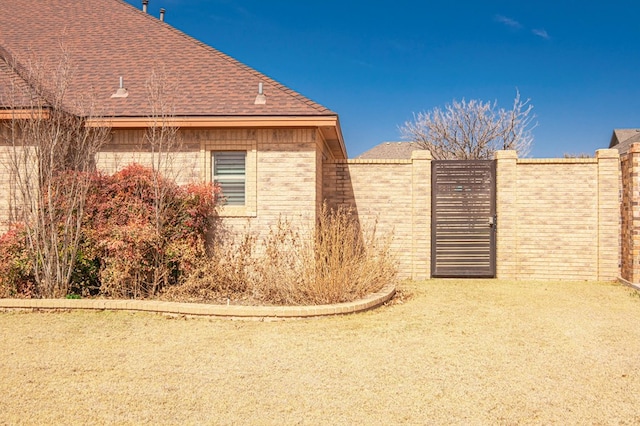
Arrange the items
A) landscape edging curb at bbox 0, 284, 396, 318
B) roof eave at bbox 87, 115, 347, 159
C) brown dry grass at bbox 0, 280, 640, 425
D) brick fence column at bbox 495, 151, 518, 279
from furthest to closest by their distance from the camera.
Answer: brick fence column at bbox 495, 151, 518, 279 < roof eave at bbox 87, 115, 347, 159 < landscape edging curb at bbox 0, 284, 396, 318 < brown dry grass at bbox 0, 280, 640, 425

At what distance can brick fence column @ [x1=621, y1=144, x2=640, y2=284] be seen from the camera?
9852 millimetres

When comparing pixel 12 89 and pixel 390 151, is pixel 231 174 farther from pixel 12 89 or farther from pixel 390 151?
pixel 390 151

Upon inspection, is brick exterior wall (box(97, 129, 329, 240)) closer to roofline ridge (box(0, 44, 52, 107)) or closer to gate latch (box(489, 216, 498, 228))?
roofline ridge (box(0, 44, 52, 107))

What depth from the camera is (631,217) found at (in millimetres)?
9961

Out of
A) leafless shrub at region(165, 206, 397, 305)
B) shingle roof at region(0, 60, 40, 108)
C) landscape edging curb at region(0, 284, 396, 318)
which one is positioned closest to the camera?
landscape edging curb at region(0, 284, 396, 318)

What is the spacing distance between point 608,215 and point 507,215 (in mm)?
2101

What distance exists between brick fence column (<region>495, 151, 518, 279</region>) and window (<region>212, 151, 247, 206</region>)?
5.60 meters

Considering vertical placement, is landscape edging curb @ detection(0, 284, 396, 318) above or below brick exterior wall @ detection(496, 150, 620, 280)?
below

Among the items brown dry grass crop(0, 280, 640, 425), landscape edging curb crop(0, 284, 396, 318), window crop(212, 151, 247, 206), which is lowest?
brown dry grass crop(0, 280, 640, 425)

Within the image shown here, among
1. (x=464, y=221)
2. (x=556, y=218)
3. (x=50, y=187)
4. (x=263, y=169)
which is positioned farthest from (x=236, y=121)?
(x=556, y=218)

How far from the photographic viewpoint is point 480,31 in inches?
870

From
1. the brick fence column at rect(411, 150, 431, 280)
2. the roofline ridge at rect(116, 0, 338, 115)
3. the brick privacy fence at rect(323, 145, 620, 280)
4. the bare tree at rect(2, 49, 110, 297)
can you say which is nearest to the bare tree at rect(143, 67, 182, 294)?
the bare tree at rect(2, 49, 110, 297)

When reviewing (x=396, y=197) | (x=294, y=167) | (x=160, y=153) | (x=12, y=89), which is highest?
(x=12, y=89)

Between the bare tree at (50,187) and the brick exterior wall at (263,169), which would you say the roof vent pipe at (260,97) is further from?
the bare tree at (50,187)
